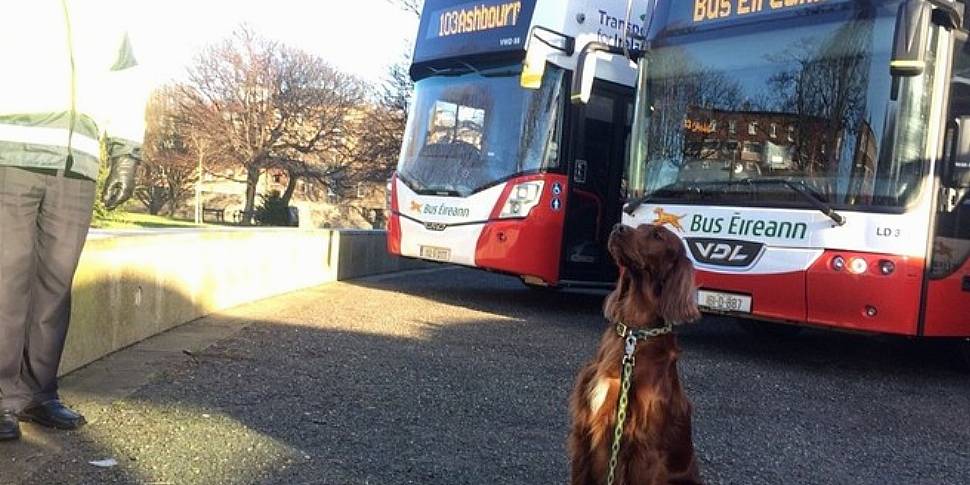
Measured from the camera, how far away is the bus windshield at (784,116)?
647cm

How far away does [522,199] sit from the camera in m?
9.64

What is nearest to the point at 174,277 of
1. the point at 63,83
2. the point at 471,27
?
the point at 63,83

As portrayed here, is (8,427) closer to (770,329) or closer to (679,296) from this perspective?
(679,296)

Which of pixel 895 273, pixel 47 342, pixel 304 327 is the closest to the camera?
pixel 47 342

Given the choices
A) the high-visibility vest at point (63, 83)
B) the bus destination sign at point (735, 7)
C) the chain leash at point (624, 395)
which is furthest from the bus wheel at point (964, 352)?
the high-visibility vest at point (63, 83)

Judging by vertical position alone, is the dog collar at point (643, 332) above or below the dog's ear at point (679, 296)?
below

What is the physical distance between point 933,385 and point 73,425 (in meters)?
6.57

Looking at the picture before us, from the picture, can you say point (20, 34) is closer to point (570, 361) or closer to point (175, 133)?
point (570, 361)

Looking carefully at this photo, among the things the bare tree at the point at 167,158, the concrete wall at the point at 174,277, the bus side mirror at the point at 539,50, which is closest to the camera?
the concrete wall at the point at 174,277

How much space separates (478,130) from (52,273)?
6.74 m

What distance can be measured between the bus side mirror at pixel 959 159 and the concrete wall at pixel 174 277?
6.30 metres

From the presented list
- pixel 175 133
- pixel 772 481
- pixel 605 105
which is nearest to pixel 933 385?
pixel 772 481

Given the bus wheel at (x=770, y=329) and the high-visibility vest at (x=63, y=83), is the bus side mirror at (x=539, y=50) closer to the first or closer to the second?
the bus wheel at (x=770, y=329)

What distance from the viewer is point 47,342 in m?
4.01
